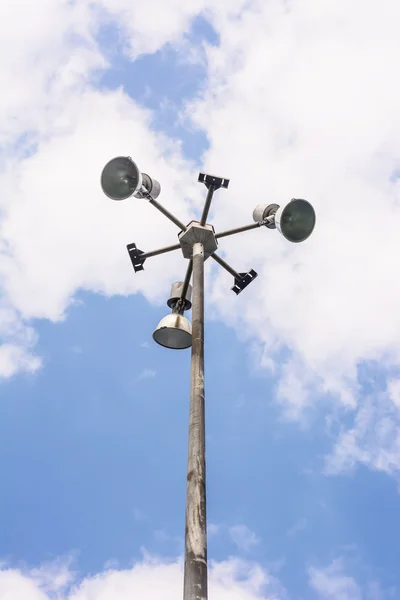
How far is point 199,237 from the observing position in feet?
28.6

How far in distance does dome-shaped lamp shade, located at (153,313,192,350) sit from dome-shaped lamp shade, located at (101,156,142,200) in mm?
1967

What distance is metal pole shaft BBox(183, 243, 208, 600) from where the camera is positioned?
5.25 m

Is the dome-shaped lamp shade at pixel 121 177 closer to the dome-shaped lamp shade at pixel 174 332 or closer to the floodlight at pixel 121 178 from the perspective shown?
the floodlight at pixel 121 178

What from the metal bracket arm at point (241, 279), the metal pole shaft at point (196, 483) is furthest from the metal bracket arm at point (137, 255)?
the metal pole shaft at point (196, 483)

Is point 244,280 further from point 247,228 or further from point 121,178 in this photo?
point 121,178

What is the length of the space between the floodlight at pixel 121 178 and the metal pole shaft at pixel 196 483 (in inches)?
79.5

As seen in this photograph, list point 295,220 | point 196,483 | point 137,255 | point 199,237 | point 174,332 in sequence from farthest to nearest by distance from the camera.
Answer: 1. point 137,255
2. point 199,237
3. point 295,220
4. point 174,332
5. point 196,483

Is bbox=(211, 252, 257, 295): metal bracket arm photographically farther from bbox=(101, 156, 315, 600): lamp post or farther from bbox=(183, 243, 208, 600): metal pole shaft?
bbox=(183, 243, 208, 600): metal pole shaft

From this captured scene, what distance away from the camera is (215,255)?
29.6 ft

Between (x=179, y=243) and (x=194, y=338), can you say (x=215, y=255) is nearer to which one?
(x=179, y=243)

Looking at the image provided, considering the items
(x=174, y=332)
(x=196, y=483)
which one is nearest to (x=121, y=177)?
(x=174, y=332)

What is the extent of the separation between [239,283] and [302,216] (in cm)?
173

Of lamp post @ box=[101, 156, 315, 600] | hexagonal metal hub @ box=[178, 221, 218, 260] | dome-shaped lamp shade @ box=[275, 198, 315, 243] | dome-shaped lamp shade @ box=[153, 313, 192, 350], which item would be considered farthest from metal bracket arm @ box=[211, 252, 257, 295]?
dome-shaped lamp shade @ box=[153, 313, 192, 350]

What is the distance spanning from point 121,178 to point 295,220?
8.40ft
